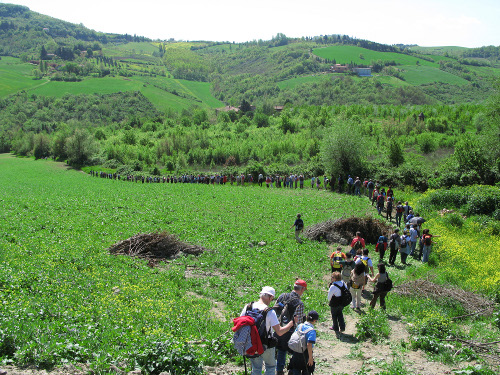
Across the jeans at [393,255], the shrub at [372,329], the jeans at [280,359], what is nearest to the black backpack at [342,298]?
the shrub at [372,329]

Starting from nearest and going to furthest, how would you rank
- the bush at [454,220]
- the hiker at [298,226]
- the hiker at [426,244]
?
the hiker at [426,244]
the hiker at [298,226]
the bush at [454,220]

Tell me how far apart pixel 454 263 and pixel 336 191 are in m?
20.9

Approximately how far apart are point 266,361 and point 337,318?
12.6 ft

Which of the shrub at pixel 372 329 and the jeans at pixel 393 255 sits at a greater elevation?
the shrub at pixel 372 329

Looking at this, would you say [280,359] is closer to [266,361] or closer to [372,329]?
[266,361]

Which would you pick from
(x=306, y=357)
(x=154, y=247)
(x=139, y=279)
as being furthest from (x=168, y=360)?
(x=154, y=247)

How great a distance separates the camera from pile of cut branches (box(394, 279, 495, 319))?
1171 cm

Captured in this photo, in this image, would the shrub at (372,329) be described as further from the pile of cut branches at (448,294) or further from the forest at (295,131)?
the forest at (295,131)

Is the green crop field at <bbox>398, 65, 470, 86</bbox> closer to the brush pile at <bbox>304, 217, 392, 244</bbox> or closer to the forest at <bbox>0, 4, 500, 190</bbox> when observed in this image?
the forest at <bbox>0, 4, 500, 190</bbox>

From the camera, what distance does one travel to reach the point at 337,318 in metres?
10.0

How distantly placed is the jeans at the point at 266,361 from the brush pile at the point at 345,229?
43.7 feet

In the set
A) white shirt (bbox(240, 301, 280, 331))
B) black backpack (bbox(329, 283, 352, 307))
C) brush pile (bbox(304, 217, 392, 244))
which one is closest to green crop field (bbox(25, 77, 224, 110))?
brush pile (bbox(304, 217, 392, 244))

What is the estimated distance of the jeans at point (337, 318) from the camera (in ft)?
32.1

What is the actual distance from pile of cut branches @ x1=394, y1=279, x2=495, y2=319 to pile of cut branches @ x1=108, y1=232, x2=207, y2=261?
29.9 ft
